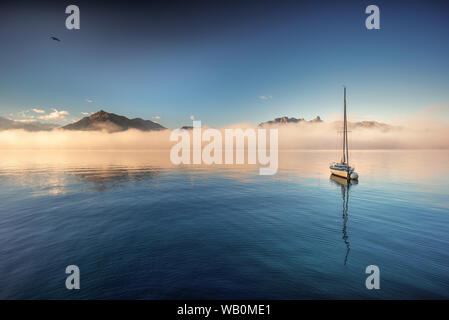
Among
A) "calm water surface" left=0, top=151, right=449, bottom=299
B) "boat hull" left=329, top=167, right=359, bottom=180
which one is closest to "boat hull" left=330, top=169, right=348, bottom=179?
"boat hull" left=329, top=167, right=359, bottom=180

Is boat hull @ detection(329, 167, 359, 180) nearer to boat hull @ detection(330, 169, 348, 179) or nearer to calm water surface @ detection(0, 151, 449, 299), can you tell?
boat hull @ detection(330, 169, 348, 179)

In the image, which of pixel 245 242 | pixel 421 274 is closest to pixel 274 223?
pixel 245 242

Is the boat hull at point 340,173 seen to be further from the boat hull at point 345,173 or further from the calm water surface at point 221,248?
the calm water surface at point 221,248

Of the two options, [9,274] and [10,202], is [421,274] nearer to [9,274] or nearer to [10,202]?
[9,274]

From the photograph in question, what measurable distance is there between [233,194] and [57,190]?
35.9 metres

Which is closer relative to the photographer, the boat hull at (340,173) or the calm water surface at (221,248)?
the calm water surface at (221,248)

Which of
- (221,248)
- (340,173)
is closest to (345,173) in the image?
(340,173)

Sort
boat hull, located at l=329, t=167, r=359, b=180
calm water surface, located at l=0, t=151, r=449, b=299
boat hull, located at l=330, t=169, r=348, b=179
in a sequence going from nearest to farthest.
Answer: calm water surface, located at l=0, t=151, r=449, b=299 → boat hull, located at l=329, t=167, r=359, b=180 → boat hull, located at l=330, t=169, r=348, b=179

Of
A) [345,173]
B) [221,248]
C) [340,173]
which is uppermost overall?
[345,173]

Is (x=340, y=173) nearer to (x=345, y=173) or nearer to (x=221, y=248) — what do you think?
(x=345, y=173)

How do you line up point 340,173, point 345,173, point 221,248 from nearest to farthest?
point 221,248, point 345,173, point 340,173

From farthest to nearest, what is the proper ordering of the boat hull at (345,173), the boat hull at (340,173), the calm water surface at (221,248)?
1. the boat hull at (340,173)
2. the boat hull at (345,173)
3. the calm water surface at (221,248)

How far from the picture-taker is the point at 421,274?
12.3 meters

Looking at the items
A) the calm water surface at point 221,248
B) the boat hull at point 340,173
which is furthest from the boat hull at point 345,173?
the calm water surface at point 221,248
